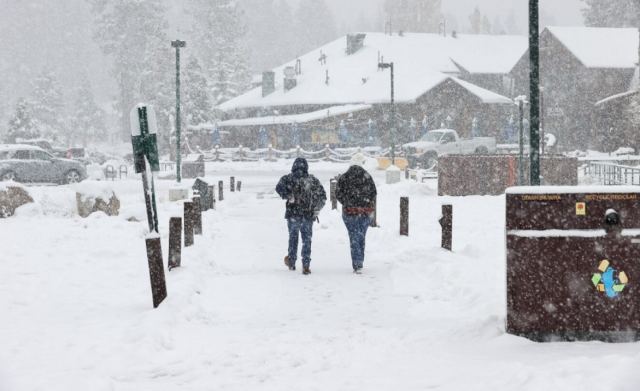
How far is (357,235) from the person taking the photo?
11.1 m

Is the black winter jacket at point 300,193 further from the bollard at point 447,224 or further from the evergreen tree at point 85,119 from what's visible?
the evergreen tree at point 85,119

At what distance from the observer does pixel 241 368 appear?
20.7 feet

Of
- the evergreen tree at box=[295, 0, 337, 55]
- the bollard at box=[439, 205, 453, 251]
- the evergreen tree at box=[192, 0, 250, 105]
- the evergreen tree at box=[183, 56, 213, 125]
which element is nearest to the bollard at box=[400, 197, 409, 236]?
the bollard at box=[439, 205, 453, 251]

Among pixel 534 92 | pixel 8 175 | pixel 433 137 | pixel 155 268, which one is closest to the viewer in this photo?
pixel 155 268

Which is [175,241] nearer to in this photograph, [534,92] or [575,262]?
[534,92]

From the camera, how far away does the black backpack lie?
11039mm

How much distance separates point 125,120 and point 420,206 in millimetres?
69244

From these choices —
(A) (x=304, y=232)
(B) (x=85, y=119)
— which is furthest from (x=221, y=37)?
(A) (x=304, y=232)

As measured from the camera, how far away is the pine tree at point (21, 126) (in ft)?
202

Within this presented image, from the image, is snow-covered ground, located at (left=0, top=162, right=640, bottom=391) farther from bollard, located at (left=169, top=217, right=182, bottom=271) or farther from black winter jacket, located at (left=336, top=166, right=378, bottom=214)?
black winter jacket, located at (left=336, top=166, right=378, bottom=214)

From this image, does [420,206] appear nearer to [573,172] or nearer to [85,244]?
[573,172]

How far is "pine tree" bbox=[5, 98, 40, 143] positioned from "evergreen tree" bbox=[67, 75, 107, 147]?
31.6 metres

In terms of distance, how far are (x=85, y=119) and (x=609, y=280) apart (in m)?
95.2

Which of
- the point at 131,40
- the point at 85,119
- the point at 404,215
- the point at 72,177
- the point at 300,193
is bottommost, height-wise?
the point at 404,215
